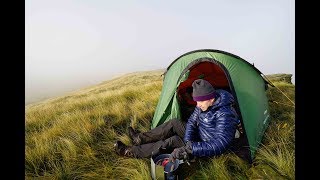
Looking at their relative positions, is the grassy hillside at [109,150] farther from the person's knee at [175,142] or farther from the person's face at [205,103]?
the person's face at [205,103]

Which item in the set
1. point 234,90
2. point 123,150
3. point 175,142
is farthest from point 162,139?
point 234,90

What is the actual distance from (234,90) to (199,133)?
2.96ft

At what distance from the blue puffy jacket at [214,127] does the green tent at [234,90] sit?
480mm

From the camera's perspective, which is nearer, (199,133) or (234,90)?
(199,133)

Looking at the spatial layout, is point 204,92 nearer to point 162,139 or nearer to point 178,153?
point 178,153

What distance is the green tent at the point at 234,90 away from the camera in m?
5.04

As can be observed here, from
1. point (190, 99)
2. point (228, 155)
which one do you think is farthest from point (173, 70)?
point (228, 155)

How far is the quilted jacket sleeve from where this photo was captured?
4.24m

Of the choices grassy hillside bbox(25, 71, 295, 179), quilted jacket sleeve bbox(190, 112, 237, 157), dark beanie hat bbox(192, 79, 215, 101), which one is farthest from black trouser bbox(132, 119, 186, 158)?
dark beanie hat bbox(192, 79, 215, 101)

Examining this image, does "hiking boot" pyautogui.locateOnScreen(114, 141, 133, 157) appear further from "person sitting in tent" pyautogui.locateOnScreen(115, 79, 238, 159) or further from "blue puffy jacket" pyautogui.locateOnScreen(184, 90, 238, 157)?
"blue puffy jacket" pyautogui.locateOnScreen(184, 90, 238, 157)

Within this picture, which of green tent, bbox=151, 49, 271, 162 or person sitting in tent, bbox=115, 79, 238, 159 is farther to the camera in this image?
green tent, bbox=151, 49, 271, 162

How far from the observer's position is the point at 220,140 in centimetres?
432
